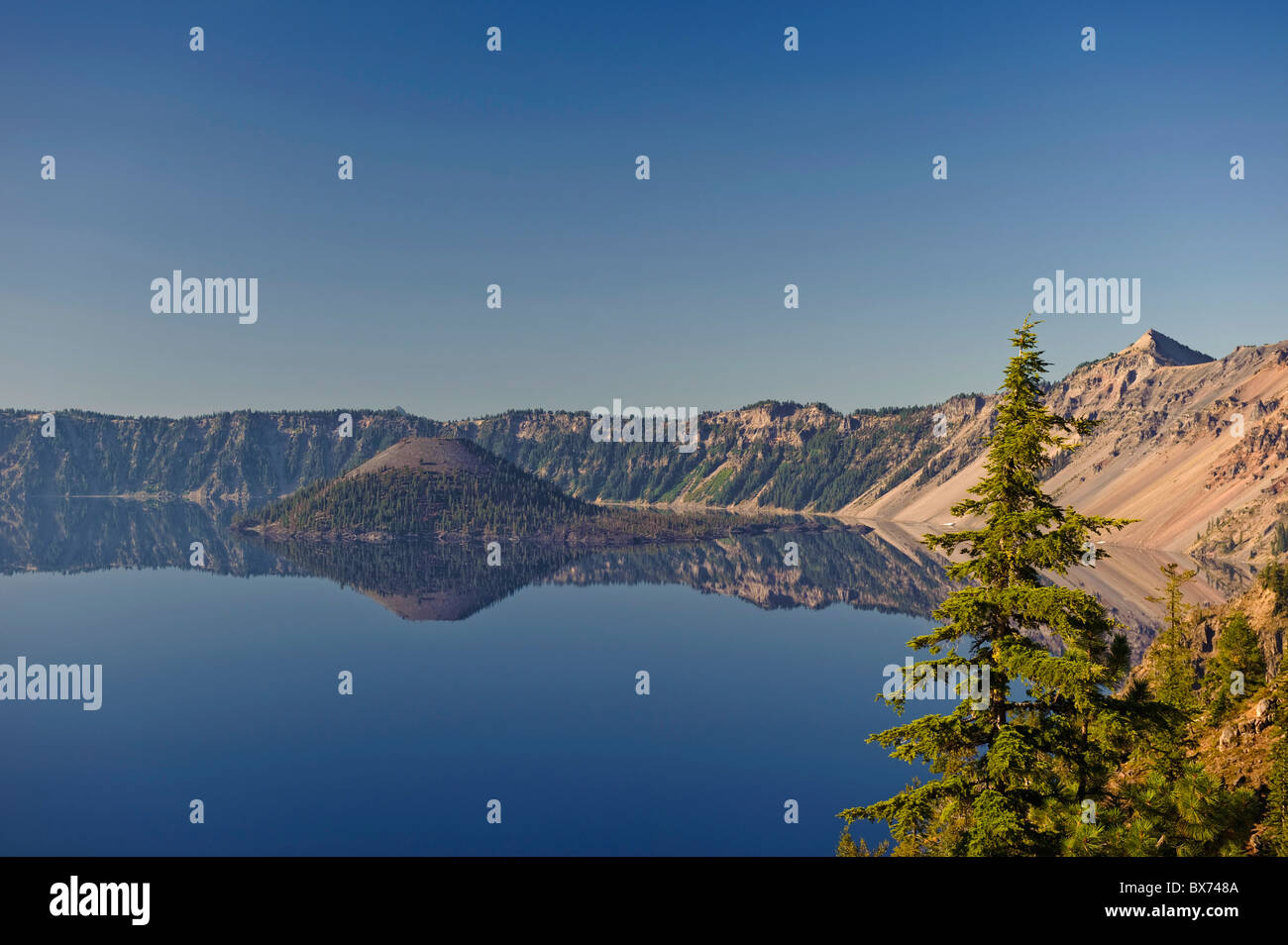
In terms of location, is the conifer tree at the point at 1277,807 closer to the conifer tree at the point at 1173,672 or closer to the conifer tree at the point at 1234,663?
the conifer tree at the point at 1173,672

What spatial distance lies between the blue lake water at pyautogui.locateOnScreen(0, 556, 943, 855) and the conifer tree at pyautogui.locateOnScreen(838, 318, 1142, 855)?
55.2 meters

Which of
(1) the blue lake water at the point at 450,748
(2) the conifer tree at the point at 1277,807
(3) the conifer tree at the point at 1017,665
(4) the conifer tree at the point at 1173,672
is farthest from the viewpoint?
(1) the blue lake water at the point at 450,748

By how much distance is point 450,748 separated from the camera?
112562mm

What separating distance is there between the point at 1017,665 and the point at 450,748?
330ft

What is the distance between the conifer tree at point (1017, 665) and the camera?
24391 millimetres

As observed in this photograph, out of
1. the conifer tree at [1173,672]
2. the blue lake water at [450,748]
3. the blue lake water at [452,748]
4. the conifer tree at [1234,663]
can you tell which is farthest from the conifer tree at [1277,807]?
the blue lake water at [450,748]

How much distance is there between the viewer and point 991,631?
26.4 meters

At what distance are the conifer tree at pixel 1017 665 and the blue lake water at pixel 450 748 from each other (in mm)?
55175

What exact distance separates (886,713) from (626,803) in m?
49.6
